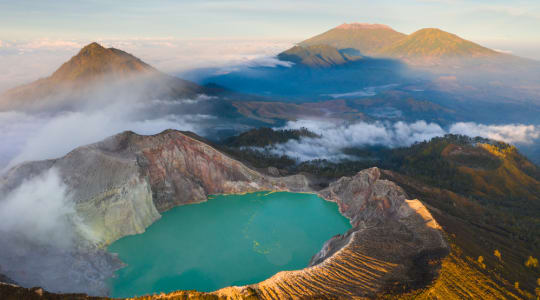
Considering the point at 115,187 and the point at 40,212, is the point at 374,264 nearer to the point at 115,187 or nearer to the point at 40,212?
the point at 115,187

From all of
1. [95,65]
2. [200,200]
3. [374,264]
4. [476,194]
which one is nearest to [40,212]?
[200,200]

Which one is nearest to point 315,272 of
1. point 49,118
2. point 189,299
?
point 189,299

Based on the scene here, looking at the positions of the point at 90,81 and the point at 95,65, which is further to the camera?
the point at 95,65

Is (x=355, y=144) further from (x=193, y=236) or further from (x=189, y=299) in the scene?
(x=189, y=299)

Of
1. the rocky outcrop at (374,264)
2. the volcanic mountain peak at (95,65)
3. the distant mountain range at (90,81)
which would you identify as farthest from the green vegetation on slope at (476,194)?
the volcanic mountain peak at (95,65)

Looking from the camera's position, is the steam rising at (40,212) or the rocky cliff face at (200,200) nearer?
the rocky cliff face at (200,200)

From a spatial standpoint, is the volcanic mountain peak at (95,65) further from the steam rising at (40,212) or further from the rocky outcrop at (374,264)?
the rocky outcrop at (374,264)
